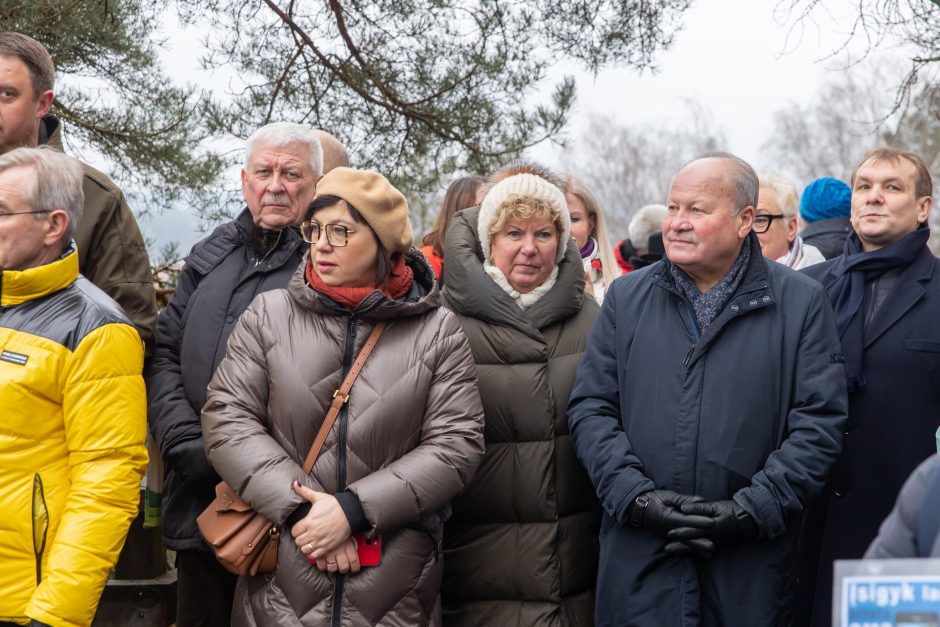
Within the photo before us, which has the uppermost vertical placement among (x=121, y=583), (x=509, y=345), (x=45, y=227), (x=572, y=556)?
(x=45, y=227)

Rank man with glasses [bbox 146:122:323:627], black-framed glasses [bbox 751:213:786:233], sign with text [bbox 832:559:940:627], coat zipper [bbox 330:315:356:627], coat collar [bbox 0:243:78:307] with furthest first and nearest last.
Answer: black-framed glasses [bbox 751:213:786:233] → man with glasses [bbox 146:122:323:627] → coat zipper [bbox 330:315:356:627] → coat collar [bbox 0:243:78:307] → sign with text [bbox 832:559:940:627]

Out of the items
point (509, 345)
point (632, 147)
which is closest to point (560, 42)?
point (509, 345)

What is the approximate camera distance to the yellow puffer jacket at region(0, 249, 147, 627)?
2.93 metres

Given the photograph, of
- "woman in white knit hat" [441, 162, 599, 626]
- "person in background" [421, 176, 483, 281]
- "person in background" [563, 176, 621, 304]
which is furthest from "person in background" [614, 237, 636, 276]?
"woman in white knit hat" [441, 162, 599, 626]

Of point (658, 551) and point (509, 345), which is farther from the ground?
point (509, 345)

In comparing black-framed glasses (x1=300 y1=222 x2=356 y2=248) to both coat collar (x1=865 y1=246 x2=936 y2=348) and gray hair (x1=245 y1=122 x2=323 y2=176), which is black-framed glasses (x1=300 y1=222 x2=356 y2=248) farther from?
coat collar (x1=865 y1=246 x2=936 y2=348)

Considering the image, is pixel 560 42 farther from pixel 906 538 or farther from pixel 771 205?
pixel 906 538

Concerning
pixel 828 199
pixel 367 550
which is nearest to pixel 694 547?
pixel 367 550

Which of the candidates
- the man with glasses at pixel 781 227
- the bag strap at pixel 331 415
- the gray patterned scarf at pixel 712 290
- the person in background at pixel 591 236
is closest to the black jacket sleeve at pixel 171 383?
the bag strap at pixel 331 415

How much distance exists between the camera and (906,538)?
6.40 feet

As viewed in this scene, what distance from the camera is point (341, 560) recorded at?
3.13 meters

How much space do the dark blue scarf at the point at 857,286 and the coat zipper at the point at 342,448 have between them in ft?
6.09

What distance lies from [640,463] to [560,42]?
326 centimetres

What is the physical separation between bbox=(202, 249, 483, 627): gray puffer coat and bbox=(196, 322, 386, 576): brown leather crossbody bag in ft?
0.09
